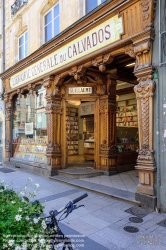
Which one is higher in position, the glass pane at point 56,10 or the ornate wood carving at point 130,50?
the glass pane at point 56,10

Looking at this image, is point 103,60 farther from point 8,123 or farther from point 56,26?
point 8,123

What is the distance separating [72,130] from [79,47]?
733 centimetres

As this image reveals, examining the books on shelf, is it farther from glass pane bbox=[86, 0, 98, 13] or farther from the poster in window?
glass pane bbox=[86, 0, 98, 13]

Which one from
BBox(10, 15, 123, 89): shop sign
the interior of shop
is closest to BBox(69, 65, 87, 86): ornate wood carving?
BBox(10, 15, 123, 89): shop sign

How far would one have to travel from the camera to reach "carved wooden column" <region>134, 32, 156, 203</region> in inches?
170

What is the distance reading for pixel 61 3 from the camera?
734 cm

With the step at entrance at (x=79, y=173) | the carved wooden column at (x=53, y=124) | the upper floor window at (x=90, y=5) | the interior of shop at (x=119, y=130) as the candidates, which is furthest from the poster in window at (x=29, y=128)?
the upper floor window at (x=90, y=5)

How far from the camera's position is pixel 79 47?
6086mm

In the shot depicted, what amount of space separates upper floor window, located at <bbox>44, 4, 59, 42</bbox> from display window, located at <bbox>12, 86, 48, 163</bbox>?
2.24 meters

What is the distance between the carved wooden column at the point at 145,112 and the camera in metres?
4.32

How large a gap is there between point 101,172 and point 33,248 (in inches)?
232

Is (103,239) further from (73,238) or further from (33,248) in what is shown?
(33,248)

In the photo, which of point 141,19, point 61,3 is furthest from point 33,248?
point 61,3

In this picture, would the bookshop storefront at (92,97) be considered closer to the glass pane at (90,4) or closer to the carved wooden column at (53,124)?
the carved wooden column at (53,124)
